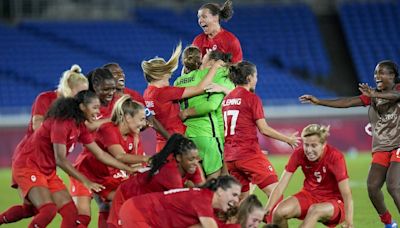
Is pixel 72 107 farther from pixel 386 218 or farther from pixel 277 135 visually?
pixel 386 218

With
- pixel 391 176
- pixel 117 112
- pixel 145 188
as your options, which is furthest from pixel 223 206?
pixel 391 176

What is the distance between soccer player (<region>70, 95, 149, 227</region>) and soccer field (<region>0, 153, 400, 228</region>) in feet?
6.13

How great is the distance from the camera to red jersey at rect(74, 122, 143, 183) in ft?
29.4

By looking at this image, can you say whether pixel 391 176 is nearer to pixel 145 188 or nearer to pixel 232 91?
pixel 232 91

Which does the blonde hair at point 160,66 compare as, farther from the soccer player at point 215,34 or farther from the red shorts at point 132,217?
the red shorts at point 132,217

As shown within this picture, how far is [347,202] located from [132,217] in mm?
2215

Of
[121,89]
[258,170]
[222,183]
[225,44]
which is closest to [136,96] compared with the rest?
[121,89]

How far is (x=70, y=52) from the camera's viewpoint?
27609 millimetres

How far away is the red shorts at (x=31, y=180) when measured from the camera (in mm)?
8669

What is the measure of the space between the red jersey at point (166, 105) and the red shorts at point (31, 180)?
71.3 inches

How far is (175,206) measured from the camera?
308 inches

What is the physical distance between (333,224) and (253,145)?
1.44 metres

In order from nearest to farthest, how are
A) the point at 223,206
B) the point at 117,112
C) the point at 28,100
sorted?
1. the point at 223,206
2. the point at 117,112
3. the point at 28,100

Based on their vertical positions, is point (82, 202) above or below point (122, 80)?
below
